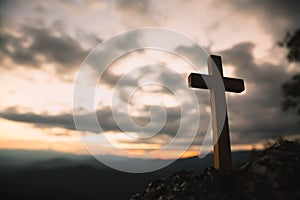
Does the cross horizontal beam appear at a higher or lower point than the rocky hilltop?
higher

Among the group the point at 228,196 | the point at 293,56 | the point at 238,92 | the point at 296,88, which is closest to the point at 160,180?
the point at 228,196

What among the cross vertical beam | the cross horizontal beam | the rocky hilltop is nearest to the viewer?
the rocky hilltop

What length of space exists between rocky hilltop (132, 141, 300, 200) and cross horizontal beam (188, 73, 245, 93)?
96.6 inches

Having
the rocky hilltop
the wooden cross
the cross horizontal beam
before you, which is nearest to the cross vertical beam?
the wooden cross

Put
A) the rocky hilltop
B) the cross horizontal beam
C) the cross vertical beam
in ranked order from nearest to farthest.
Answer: the rocky hilltop → the cross vertical beam → the cross horizontal beam

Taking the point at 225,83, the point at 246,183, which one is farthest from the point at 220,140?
the point at 246,183

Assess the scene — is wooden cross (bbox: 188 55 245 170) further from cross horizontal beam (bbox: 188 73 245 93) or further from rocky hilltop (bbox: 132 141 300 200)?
rocky hilltop (bbox: 132 141 300 200)

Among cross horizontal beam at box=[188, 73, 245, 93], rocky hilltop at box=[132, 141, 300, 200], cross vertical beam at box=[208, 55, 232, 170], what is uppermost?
cross horizontal beam at box=[188, 73, 245, 93]

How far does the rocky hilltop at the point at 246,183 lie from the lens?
3.96 m

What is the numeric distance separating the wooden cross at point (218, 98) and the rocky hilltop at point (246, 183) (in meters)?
1.37

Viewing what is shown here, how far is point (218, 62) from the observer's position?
7383 millimetres

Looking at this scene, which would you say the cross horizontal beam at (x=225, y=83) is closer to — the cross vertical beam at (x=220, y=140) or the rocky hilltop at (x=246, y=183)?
the cross vertical beam at (x=220, y=140)

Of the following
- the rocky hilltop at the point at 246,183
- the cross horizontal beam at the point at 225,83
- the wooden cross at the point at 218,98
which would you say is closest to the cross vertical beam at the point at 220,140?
the wooden cross at the point at 218,98

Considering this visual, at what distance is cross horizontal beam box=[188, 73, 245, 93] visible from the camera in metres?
6.74
